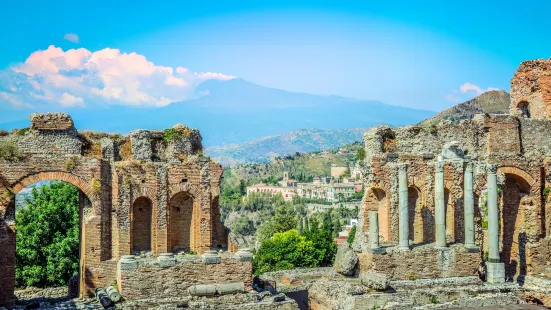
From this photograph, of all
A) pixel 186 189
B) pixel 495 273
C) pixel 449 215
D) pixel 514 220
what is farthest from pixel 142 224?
pixel 514 220

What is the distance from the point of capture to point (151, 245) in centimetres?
2348

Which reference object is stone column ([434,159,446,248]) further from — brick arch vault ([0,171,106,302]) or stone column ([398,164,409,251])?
brick arch vault ([0,171,106,302])

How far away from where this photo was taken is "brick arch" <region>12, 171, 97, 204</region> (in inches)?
823

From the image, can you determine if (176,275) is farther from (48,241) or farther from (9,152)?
(48,241)

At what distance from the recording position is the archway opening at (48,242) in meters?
30.7

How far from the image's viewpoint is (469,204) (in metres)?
25.4

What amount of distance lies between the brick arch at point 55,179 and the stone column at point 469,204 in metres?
15.6

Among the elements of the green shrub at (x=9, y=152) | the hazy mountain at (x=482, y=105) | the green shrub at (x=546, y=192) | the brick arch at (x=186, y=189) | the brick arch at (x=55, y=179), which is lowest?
A: the green shrub at (x=546, y=192)

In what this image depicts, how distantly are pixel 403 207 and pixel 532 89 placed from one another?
14.1 meters

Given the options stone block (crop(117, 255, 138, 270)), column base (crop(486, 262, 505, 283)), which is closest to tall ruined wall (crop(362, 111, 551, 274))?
column base (crop(486, 262, 505, 283))

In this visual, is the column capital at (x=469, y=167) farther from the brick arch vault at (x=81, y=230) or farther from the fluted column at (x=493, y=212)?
the brick arch vault at (x=81, y=230)

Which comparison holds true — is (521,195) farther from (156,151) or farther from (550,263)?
(156,151)

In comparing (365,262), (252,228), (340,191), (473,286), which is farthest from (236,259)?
(340,191)

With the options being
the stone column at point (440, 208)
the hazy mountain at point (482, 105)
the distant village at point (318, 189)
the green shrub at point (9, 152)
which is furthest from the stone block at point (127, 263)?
the distant village at point (318, 189)
